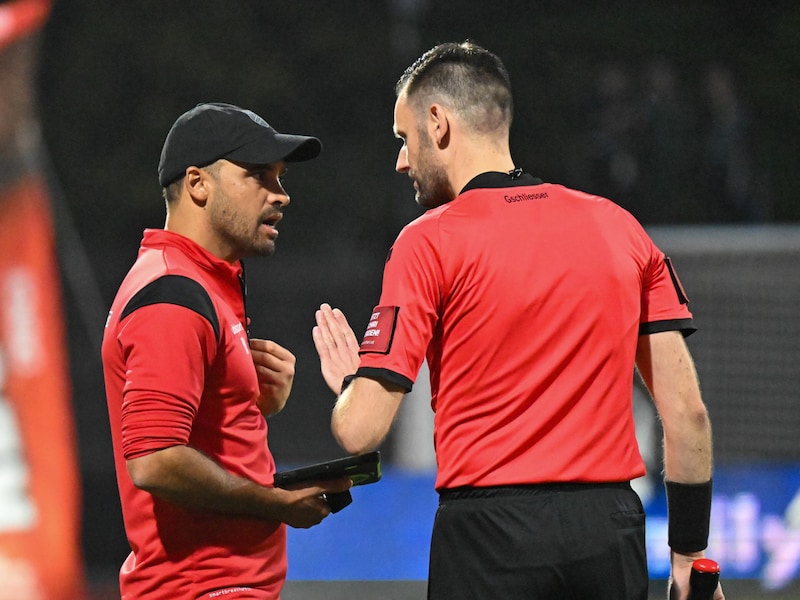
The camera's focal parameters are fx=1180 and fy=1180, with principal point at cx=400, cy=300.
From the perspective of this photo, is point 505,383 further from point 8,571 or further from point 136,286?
point 8,571

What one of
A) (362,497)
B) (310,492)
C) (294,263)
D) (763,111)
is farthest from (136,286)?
(763,111)

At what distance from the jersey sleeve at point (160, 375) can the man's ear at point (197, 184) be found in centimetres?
45

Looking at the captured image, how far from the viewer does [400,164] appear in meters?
2.98

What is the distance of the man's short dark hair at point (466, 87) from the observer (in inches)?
113

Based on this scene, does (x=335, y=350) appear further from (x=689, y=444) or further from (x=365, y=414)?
(x=689, y=444)

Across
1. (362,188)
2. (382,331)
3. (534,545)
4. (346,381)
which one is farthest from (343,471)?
(362,188)

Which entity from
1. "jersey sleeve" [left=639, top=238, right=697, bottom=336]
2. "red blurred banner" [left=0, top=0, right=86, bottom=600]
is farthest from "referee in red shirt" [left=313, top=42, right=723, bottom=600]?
"red blurred banner" [left=0, top=0, right=86, bottom=600]

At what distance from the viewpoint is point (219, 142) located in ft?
9.98

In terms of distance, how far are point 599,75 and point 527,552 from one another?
10.4 meters

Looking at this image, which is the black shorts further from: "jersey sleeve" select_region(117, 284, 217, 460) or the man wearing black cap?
"jersey sleeve" select_region(117, 284, 217, 460)

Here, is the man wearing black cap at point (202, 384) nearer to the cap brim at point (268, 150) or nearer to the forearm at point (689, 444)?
the cap brim at point (268, 150)

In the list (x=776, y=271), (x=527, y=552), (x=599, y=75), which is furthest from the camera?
(x=599, y=75)

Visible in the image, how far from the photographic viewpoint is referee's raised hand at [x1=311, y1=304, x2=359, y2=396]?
2.82 metres

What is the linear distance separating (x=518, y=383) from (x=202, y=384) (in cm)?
72
